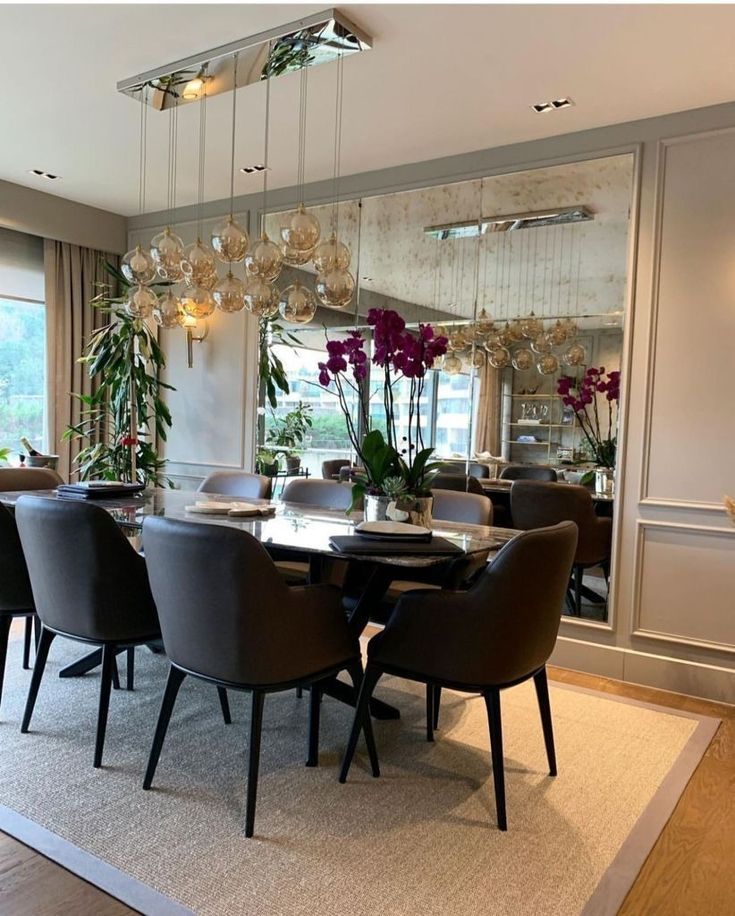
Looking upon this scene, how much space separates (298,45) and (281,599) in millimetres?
2258

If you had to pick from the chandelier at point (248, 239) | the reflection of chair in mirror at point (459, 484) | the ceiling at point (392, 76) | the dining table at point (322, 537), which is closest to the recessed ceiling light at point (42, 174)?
the ceiling at point (392, 76)

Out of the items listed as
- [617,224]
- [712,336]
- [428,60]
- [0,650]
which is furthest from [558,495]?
[0,650]

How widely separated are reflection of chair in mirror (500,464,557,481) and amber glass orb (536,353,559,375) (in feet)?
1.66

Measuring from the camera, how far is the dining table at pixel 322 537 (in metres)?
2.31

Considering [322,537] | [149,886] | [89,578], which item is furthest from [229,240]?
[149,886]

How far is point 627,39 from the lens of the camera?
287 cm

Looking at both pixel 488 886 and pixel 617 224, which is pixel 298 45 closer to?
pixel 617 224

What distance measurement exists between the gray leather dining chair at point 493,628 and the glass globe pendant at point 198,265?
1831mm

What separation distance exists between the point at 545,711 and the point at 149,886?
4.42ft

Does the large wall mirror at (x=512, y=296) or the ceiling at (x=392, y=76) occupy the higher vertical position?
the ceiling at (x=392, y=76)

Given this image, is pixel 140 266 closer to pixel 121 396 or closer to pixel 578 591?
pixel 121 396

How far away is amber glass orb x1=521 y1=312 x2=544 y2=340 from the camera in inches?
154

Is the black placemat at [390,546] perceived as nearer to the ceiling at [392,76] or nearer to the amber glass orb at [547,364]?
the amber glass orb at [547,364]

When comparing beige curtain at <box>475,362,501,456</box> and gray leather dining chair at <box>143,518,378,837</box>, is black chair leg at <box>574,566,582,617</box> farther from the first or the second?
gray leather dining chair at <box>143,518,378,837</box>
